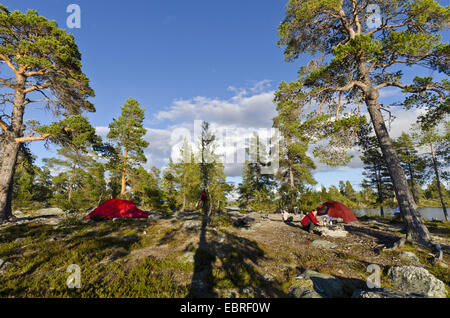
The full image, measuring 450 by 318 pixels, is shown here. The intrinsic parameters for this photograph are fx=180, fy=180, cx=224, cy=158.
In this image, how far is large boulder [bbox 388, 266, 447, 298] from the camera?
398 cm

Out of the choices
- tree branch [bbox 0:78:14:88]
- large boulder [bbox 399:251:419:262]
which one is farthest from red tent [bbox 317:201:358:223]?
tree branch [bbox 0:78:14:88]

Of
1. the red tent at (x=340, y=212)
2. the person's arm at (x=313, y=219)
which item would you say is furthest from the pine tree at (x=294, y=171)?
the person's arm at (x=313, y=219)

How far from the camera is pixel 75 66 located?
12.7 m

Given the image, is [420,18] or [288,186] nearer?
[420,18]

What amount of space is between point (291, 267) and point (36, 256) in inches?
331

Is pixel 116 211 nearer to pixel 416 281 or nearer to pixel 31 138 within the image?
pixel 31 138

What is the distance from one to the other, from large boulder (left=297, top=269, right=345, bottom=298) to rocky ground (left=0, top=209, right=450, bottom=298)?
23 millimetres

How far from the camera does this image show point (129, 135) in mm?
21547

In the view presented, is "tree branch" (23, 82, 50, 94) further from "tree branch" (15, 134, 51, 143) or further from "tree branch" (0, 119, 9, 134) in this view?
"tree branch" (15, 134, 51, 143)

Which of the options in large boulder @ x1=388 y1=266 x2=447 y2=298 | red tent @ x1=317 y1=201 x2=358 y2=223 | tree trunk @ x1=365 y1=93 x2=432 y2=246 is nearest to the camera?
large boulder @ x1=388 y1=266 x2=447 y2=298

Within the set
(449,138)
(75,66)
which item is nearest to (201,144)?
(75,66)

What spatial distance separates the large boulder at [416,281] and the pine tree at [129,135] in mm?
21713
